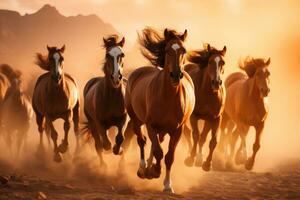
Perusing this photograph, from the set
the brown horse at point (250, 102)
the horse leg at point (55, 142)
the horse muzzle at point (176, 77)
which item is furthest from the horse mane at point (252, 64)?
the horse muzzle at point (176, 77)

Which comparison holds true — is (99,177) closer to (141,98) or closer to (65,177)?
(65,177)

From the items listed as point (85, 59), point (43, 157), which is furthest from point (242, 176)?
point (85, 59)

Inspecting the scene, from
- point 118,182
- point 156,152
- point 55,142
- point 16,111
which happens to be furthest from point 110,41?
point 16,111

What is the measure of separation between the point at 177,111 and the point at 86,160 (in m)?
4.99

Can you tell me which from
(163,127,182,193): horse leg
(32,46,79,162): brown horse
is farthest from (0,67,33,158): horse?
(163,127,182,193): horse leg

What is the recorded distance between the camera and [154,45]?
9836mm

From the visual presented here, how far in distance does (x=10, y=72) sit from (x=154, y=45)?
9.43 m

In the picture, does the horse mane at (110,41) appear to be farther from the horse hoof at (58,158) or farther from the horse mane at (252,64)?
the horse mane at (252,64)

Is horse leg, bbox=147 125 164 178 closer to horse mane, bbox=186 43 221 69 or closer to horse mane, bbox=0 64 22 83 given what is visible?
horse mane, bbox=186 43 221 69

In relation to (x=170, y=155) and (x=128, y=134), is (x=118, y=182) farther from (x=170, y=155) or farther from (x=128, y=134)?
(x=128, y=134)

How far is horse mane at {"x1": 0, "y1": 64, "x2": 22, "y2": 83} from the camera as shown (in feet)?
57.4

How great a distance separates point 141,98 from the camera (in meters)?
9.91

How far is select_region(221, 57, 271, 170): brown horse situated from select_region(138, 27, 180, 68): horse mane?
3.68 metres

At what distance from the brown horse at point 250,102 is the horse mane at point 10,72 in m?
7.36
